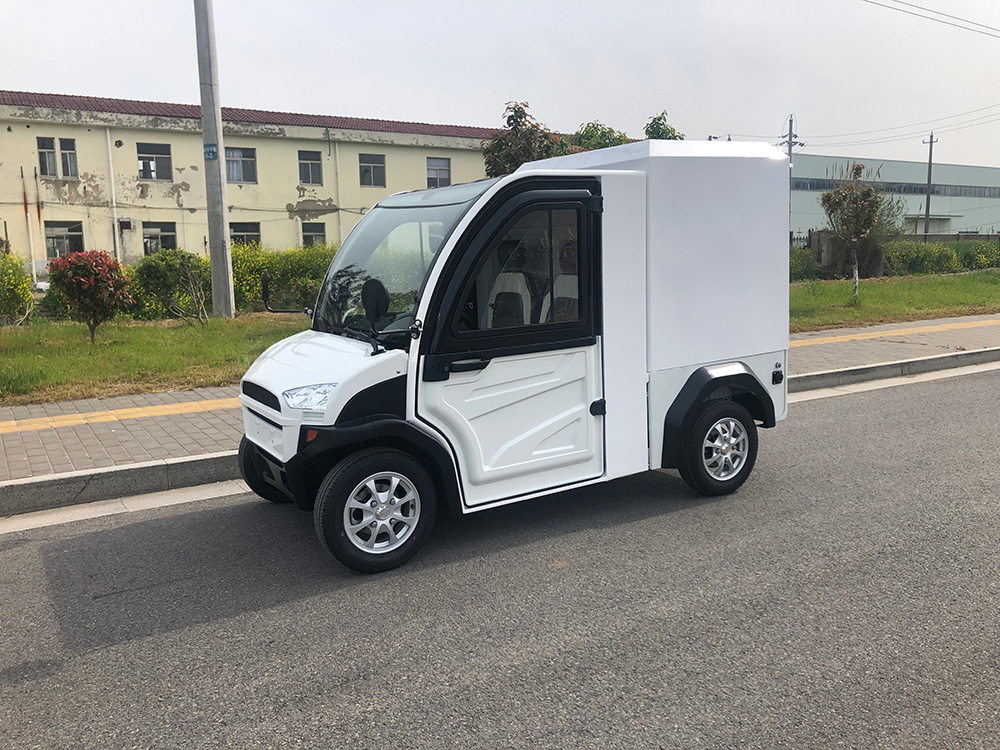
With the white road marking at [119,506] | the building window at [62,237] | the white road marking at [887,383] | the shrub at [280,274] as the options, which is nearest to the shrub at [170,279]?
the shrub at [280,274]

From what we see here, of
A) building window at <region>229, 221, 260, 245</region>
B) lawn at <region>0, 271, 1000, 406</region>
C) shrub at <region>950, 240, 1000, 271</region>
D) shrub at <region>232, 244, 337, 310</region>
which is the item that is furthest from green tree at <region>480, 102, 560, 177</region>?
shrub at <region>950, 240, 1000, 271</region>

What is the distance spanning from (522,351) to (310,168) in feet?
108

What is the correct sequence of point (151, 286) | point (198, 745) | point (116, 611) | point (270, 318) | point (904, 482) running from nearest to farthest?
point (198, 745), point (116, 611), point (904, 482), point (270, 318), point (151, 286)

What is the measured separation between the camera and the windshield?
456cm

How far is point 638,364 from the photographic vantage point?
5129mm

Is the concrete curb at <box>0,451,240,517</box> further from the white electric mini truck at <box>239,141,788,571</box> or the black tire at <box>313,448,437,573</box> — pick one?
the black tire at <box>313,448,437,573</box>

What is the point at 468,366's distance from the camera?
450 cm

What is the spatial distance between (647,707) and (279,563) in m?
2.33

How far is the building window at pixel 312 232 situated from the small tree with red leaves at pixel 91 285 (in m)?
23.6

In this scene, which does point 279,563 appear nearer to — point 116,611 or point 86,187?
point 116,611

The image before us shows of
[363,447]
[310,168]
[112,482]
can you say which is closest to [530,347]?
[363,447]

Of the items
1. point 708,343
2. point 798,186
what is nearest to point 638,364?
point 708,343

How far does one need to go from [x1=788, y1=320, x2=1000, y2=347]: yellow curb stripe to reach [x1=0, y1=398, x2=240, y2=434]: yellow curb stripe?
327 inches

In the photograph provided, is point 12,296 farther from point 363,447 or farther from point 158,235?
point 158,235
